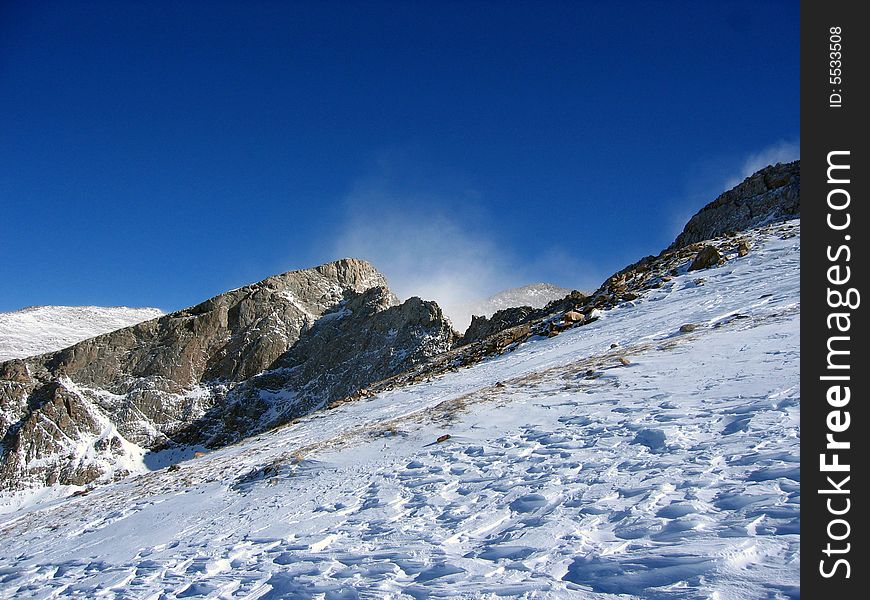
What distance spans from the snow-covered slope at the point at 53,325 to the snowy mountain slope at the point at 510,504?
106 meters

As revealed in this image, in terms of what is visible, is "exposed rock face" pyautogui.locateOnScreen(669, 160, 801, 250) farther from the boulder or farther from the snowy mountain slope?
A: the snowy mountain slope

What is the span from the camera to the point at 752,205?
129 ft

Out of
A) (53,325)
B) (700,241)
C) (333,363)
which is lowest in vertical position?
(333,363)

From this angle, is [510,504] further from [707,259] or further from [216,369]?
[216,369]

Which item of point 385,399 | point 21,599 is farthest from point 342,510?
point 385,399

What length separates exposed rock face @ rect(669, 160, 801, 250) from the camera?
117 ft

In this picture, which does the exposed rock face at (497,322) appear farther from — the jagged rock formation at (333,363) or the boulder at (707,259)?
the boulder at (707,259)

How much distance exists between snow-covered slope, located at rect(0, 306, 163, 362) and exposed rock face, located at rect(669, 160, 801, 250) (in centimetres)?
11190

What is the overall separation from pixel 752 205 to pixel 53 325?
430 ft

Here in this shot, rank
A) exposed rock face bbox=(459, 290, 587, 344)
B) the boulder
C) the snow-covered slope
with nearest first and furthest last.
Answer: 1. the boulder
2. exposed rock face bbox=(459, 290, 587, 344)
3. the snow-covered slope

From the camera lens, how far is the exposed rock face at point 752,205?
1400 inches

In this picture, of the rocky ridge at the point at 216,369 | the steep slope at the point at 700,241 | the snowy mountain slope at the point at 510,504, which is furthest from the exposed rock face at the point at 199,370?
the snowy mountain slope at the point at 510,504

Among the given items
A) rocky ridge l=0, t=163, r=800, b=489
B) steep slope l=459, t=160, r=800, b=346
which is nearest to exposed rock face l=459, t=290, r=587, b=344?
steep slope l=459, t=160, r=800, b=346

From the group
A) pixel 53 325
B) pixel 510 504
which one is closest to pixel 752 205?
pixel 510 504
